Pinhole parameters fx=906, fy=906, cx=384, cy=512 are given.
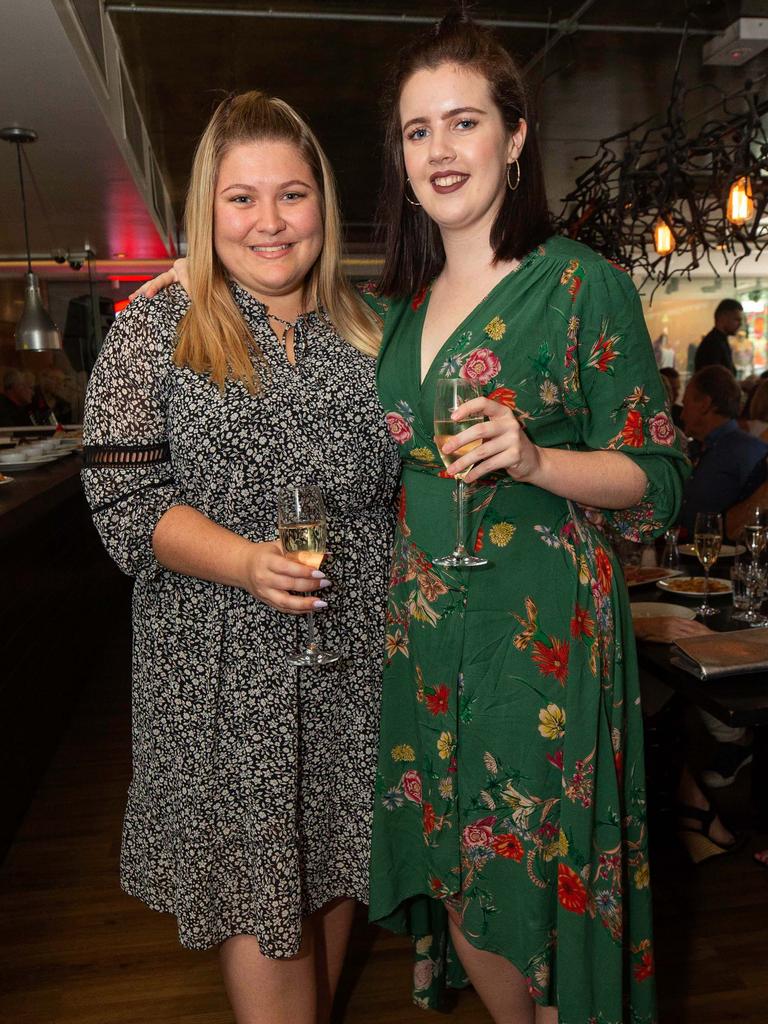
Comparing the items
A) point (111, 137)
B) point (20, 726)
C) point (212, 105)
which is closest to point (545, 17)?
point (111, 137)

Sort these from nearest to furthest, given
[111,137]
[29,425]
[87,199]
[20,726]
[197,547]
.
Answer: [197,547]
[20,726]
[111,137]
[87,199]
[29,425]

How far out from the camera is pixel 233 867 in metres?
1.65

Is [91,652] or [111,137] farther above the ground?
[111,137]

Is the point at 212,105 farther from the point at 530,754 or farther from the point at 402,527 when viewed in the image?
the point at 530,754

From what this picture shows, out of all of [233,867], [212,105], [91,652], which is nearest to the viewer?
[233,867]

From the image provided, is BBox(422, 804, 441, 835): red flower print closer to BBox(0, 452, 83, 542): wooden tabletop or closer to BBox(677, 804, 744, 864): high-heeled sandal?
BBox(677, 804, 744, 864): high-heeled sandal

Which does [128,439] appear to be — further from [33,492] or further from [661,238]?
[661,238]

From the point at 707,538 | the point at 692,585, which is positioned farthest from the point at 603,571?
the point at 692,585

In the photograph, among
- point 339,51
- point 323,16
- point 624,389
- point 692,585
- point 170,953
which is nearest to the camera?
point 624,389

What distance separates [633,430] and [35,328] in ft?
18.4

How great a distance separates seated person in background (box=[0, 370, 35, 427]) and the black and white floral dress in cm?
818

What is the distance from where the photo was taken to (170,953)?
8.40 ft

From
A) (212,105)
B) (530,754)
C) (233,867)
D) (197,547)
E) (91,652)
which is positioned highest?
(212,105)

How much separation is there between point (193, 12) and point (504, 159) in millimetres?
4615
